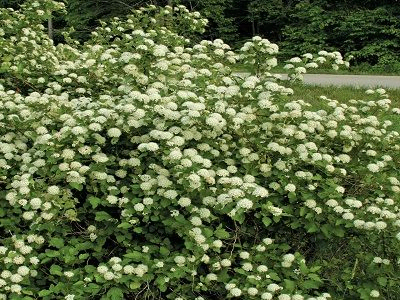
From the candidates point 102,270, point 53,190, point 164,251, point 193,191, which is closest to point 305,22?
point 193,191

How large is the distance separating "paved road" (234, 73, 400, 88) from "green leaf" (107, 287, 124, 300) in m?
8.40

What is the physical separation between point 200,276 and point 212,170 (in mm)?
626

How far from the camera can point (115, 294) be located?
9.95 feet

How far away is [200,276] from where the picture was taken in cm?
328

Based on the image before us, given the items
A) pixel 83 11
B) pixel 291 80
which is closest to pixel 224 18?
pixel 83 11

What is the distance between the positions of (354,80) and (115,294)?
9.83 m

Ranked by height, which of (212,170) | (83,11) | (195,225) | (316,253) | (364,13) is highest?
(212,170)

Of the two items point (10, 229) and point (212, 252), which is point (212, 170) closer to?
point (212, 252)

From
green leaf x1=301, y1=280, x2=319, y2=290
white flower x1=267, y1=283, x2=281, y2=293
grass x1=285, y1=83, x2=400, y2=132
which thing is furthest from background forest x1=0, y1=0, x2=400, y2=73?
white flower x1=267, y1=283, x2=281, y2=293

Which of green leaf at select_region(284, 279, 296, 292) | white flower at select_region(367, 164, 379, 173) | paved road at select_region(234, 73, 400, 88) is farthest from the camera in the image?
paved road at select_region(234, 73, 400, 88)

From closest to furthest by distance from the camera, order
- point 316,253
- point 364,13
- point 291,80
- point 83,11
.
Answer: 1. point 316,253
2. point 291,80
3. point 364,13
4. point 83,11

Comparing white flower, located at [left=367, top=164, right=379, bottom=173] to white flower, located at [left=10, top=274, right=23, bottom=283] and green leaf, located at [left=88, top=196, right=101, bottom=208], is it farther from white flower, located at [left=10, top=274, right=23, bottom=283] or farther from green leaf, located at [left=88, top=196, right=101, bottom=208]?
white flower, located at [left=10, top=274, right=23, bottom=283]

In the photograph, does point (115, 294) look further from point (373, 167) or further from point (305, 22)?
point (305, 22)

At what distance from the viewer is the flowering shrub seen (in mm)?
3184
